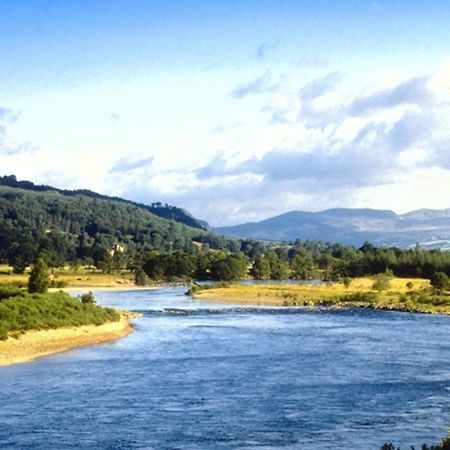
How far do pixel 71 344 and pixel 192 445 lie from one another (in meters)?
39.8

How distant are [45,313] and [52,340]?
590 centimetres

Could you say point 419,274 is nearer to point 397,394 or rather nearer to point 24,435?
point 397,394

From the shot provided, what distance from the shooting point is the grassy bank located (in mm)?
124037

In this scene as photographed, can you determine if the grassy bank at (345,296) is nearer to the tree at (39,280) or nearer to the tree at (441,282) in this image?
the tree at (441,282)

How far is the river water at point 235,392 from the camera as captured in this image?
3759 centimetres

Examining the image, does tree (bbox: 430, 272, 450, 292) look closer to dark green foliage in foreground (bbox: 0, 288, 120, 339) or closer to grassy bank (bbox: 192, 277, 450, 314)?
grassy bank (bbox: 192, 277, 450, 314)

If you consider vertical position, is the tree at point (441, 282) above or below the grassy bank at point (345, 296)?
above

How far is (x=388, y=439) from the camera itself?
36625mm

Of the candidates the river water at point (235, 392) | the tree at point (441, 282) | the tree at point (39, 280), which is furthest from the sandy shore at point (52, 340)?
the tree at point (441, 282)

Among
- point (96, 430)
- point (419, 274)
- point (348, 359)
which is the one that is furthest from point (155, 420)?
point (419, 274)

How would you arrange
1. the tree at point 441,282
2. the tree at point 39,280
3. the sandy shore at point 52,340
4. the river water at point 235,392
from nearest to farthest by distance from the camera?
the river water at point 235,392, the sandy shore at point 52,340, the tree at point 39,280, the tree at point 441,282

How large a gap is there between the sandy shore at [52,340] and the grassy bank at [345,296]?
53988 millimetres

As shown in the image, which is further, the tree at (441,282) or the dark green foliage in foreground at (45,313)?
the tree at (441,282)

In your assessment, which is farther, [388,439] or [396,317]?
[396,317]
